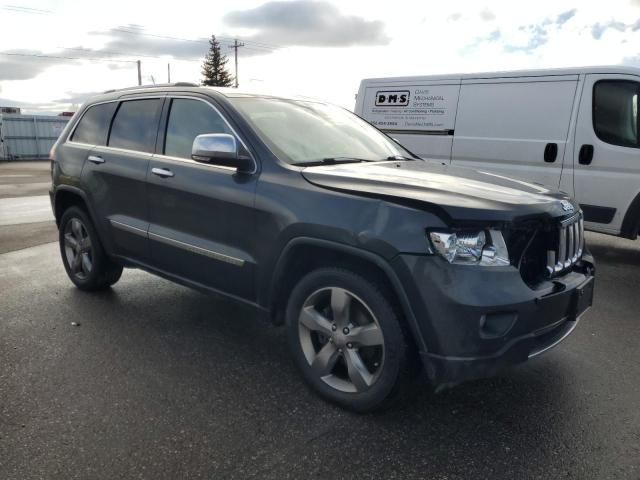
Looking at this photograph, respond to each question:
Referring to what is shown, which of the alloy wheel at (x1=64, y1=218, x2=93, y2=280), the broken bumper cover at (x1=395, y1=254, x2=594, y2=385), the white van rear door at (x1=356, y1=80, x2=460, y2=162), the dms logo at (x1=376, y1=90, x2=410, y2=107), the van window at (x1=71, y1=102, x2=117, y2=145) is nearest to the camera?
the broken bumper cover at (x1=395, y1=254, x2=594, y2=385)

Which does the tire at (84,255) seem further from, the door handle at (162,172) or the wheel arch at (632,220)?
the wheel arch at (632,220)

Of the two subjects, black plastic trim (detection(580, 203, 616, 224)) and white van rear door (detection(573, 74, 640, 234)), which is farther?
black plastic trim (detection(580, 203, 616, 224))

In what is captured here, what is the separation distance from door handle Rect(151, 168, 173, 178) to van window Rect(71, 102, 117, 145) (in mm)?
977

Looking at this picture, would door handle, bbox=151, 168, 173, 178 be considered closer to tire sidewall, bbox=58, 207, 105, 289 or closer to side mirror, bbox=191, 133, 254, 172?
side mirror, bbox=191, 133, 254, 172

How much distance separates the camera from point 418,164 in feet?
12.1

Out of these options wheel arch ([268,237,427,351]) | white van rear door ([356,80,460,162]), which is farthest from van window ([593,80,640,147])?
wheel arch ([268,237,427,351])

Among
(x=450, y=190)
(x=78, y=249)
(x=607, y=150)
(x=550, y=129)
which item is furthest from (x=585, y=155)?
(x=78, y=249)

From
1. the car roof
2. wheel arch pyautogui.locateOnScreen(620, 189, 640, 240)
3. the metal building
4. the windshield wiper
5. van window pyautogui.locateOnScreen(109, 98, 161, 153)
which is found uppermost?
the car roof

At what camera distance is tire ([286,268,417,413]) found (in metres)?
2.66

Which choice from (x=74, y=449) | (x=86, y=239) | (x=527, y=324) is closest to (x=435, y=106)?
(x=86, y=239)

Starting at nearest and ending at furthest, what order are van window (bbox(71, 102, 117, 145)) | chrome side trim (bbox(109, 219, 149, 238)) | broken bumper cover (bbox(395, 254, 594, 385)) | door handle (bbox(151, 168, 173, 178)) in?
broken bumper cover (bbox(395, 254, 594, 385)), door handle (bbox(151, 168, 173, 178)), chrome side trim (bbox(109, 219, 149, 238)), van window (bbox(71, 102, 117, 145))

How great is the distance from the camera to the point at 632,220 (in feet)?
20.0

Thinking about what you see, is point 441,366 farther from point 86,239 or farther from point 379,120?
point 379,120

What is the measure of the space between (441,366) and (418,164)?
63.1 inches
